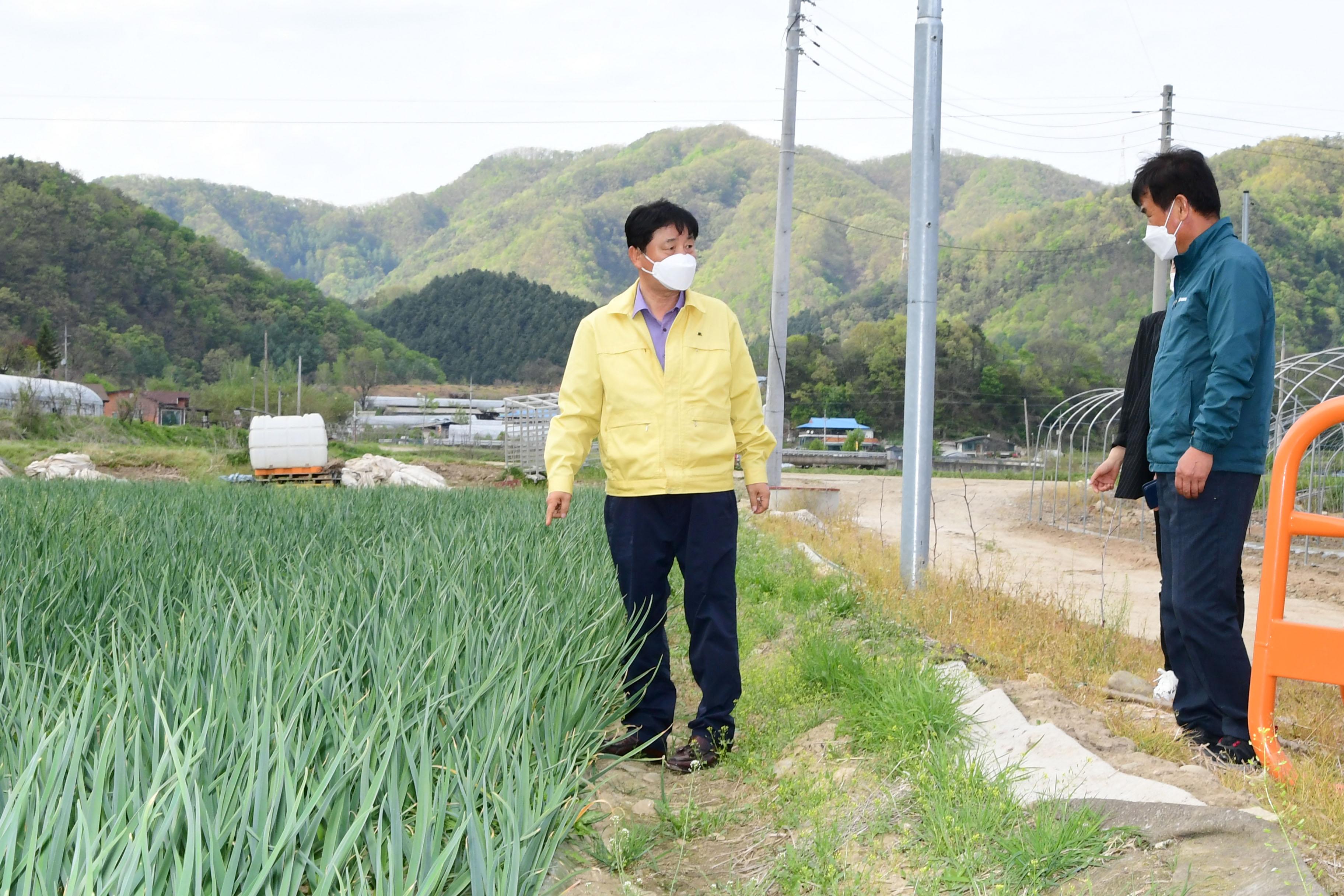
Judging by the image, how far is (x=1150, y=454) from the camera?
3061 millimetres

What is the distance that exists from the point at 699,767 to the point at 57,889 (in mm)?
1965

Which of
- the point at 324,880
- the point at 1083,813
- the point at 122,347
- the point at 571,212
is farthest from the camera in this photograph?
the point at 571,212

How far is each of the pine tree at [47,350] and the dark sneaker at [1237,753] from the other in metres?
57.1

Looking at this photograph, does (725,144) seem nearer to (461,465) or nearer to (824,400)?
(824,400)

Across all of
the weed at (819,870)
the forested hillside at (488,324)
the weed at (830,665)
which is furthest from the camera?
the forested hillside at (488,324)

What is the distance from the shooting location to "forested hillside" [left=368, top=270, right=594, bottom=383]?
254ft

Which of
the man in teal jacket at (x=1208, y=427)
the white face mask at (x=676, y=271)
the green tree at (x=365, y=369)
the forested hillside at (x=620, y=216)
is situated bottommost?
the man in teal jacket at (x=1208, y=427)

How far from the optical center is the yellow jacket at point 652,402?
3053 millimetres

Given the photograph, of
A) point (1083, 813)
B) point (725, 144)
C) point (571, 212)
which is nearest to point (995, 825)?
point (1083, 813)

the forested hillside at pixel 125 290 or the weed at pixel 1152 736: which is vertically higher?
the forested hillside at pixel 125 290

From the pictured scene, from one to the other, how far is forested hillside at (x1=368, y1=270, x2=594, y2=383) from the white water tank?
53313 millimetres

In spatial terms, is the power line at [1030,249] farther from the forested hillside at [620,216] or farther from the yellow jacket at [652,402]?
the yellow jacket at [652,402]

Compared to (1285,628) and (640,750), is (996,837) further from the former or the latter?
(640,750)

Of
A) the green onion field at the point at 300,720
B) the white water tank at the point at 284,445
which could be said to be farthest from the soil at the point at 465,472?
the green onion field at the point at 300,720
